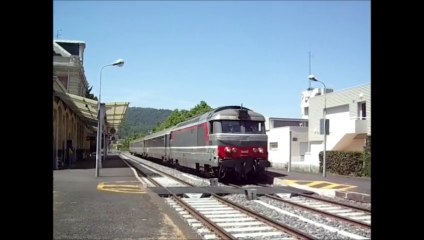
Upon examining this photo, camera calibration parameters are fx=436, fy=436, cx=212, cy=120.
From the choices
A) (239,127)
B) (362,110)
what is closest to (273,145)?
(362,110)

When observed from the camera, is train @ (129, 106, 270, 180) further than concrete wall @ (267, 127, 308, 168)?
No

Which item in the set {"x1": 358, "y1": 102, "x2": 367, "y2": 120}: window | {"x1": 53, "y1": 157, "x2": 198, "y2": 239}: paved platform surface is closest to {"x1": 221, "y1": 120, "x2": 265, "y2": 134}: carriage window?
{"x1": 53, "y1": 157, "x2": 198, "y2": 239}: paved platform surface

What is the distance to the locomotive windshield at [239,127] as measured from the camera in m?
19.8

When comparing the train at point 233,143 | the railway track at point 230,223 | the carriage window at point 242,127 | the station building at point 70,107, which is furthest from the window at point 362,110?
the railway track at point 230,223

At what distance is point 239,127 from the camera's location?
66.1 ft

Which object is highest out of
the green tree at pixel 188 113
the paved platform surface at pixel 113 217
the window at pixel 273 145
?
the green tree at pixel 188 113

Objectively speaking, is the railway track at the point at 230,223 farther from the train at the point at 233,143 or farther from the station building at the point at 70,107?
the train at the point at 233,143

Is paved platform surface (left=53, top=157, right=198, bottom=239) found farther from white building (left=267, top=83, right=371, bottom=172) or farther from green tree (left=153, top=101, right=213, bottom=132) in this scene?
green tree (left=153, top=101, right=213, bottom=132)

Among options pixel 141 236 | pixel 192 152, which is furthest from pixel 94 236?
pixel 192 152

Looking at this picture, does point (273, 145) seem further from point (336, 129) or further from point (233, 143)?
point (233, 143)

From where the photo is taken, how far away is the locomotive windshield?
1976cm
